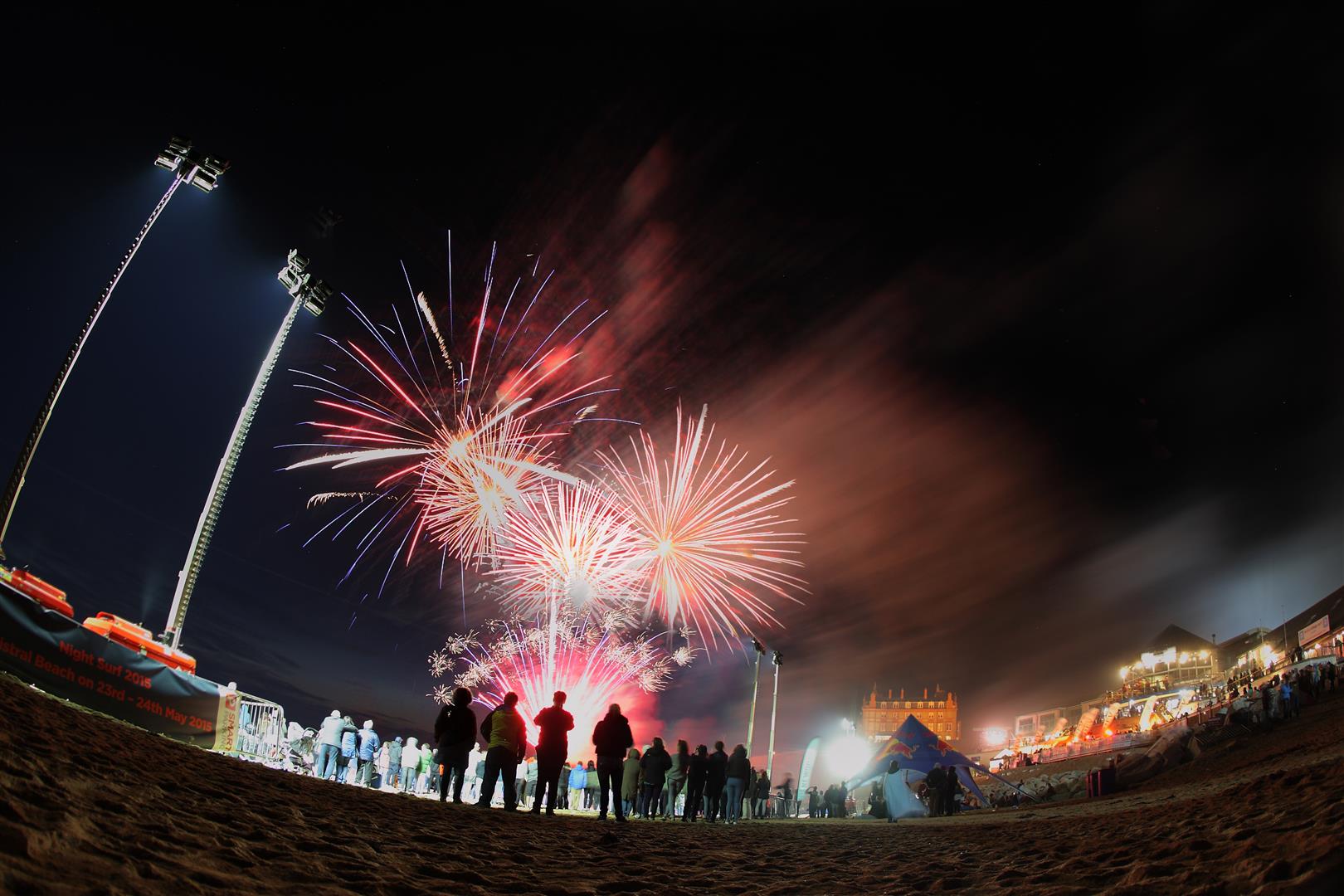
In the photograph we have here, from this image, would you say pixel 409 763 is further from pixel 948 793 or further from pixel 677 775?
pixel 948 793

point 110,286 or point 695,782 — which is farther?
point 110,286

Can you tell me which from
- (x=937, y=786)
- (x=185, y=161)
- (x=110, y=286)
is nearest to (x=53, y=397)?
(x=110, y=286)

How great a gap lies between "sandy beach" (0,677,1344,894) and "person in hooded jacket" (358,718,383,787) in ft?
22.9

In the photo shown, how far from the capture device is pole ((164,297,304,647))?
19.4 meters

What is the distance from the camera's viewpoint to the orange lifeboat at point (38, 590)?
12.6m

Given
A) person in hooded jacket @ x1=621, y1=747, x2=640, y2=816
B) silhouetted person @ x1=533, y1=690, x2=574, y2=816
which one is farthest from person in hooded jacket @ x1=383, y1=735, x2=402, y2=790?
silhouetted person @ x1=533, y1=690, x2=574, y2=816

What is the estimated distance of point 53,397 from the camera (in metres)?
17.0

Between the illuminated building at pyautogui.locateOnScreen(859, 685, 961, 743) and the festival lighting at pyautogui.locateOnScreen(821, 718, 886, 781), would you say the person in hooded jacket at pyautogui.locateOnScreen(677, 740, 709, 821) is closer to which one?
the festival lighting at pyautogui.locateOnScreen(821, 718, 886, 781)

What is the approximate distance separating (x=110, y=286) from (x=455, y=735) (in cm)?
1587

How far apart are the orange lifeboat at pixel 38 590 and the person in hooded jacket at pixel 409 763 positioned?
321 inches

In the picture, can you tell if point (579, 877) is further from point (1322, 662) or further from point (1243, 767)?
point (1322, 662)

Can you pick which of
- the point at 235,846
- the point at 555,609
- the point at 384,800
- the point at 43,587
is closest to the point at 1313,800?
the point at 235,846

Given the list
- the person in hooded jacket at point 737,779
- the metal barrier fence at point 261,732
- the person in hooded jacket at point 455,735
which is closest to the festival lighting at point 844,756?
the person in hooded jacket at point 737,779

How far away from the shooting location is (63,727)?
679 cm
